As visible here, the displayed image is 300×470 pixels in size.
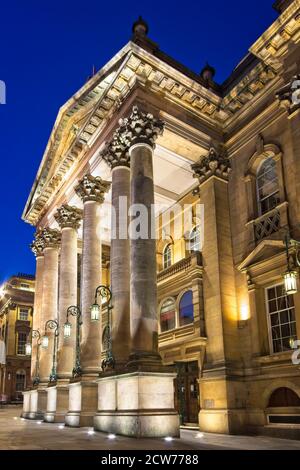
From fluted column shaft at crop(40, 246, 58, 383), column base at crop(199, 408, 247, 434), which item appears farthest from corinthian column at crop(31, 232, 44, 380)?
column base at crop(199, 408, 247, 434)

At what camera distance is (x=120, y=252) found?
726 inches

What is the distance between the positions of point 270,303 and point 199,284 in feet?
12.5

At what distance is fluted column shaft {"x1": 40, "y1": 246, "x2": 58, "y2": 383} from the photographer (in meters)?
27.5

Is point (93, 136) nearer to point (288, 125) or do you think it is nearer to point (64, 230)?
point (64, 230)

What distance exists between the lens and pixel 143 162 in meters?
18.1

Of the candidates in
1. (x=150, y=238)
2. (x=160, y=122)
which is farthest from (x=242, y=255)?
(x=160, y=122)

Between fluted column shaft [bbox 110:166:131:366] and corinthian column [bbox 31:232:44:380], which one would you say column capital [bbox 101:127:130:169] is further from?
corinthian column [bbox 31:232:44:380]

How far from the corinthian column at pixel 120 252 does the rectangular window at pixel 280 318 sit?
5.61 m

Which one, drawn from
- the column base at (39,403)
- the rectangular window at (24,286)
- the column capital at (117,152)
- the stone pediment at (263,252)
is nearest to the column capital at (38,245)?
the column base at (39,403)

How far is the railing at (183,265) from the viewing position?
21078 mm

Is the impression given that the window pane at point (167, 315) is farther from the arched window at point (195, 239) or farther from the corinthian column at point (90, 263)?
the corinthian column at point (90, 263)

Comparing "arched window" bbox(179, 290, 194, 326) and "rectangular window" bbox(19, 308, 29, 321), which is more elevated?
"rectangular window" bbox(19, 308, 29, 321)

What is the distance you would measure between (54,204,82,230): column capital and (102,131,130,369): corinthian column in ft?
23.4

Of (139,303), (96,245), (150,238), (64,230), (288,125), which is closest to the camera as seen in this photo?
(139,303)
